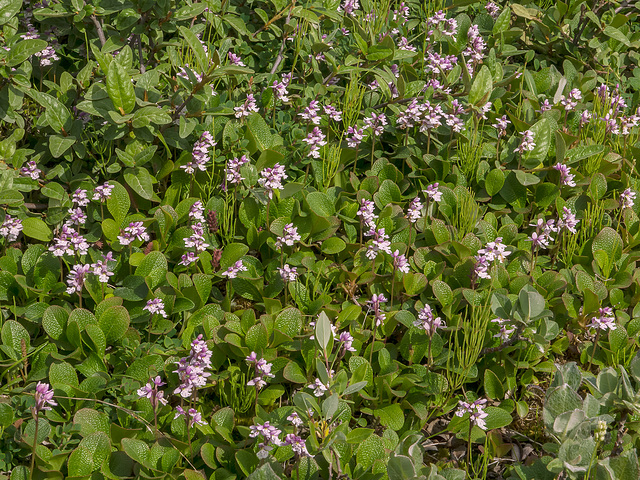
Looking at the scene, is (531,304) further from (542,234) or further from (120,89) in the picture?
(120,89)

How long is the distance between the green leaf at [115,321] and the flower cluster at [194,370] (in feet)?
1.29

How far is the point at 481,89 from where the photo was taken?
396cm

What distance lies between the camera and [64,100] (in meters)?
3.63

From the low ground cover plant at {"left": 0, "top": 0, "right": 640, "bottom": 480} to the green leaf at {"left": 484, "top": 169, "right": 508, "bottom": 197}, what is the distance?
1cm

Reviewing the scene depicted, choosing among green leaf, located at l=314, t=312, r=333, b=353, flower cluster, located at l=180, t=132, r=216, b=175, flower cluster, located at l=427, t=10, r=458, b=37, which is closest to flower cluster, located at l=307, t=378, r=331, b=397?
green leaf, located at l=314, t=312, r=333, b=353

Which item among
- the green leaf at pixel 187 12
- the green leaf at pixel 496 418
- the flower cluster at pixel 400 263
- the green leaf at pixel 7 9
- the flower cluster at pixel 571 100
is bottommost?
the green leaf at pixel 496 418

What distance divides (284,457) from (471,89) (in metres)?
2.53

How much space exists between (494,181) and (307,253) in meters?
1.26

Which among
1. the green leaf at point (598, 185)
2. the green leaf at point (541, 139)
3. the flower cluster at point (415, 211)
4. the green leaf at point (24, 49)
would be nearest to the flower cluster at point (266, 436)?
the flower cluster at point (415, 211)

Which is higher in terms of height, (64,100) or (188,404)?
(64,100)

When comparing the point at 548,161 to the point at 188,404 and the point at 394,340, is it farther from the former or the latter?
the point at 188,404

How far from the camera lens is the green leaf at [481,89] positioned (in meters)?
3.92

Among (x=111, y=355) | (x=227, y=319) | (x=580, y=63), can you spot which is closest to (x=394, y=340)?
(x=227, y=319)

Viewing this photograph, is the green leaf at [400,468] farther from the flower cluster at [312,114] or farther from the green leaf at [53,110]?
the green leaf at [53,110]
